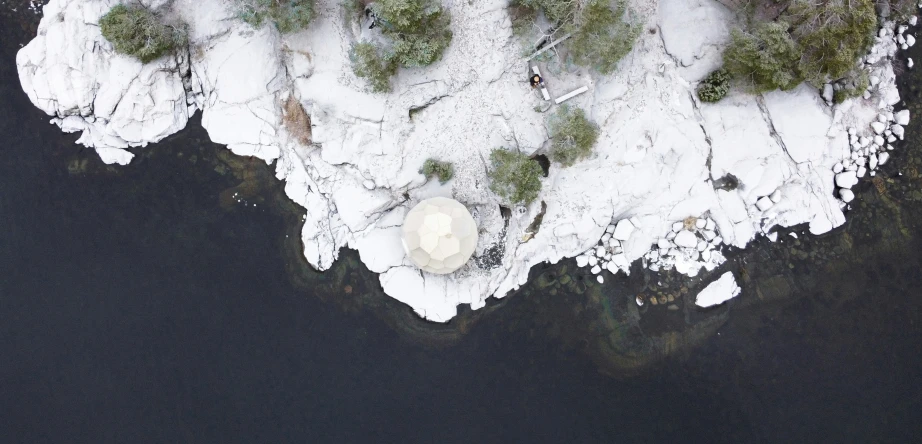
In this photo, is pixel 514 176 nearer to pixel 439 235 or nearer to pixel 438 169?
pixel 438 169

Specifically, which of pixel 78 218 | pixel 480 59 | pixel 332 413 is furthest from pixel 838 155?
pixel 78 218

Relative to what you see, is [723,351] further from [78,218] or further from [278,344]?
[78,218]

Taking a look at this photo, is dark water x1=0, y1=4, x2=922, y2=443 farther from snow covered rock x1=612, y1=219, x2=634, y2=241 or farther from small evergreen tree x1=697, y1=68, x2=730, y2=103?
small evergreen tree x1=697, y1=68, x2=730, y2=103

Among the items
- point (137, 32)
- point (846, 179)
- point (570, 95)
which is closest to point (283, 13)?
point (137, 32)

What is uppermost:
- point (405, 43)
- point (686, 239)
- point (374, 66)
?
point (405, 43)

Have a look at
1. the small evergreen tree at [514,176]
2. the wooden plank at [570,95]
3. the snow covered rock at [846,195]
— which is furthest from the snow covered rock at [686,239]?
the wooden plank at [570,95]

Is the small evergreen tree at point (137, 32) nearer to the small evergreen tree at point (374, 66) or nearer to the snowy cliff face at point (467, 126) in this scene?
the snowy cliff face at point (467, 126)
